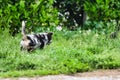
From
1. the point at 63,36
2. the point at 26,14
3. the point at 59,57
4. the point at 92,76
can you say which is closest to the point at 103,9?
the point at 63,36

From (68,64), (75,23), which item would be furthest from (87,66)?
(75,23)

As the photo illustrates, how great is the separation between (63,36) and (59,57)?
308cm

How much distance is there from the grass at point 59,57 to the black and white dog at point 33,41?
13cm

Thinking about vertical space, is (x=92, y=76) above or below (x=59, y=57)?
below

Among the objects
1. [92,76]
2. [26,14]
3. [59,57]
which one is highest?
[26,14]

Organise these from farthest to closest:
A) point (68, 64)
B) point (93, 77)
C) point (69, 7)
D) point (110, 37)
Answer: point (69, 7) → point (110, 37) → point (68, 64) → point (93, 77)

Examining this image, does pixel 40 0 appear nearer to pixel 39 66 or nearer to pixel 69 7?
pixel 69 7

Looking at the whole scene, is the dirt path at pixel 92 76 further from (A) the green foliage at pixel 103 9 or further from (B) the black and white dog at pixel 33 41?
(A) the green foliage at pixel 103 9

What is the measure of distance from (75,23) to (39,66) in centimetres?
611

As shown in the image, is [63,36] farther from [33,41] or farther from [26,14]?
[33,41]

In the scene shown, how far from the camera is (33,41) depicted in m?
9.48

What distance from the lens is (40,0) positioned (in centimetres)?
1211

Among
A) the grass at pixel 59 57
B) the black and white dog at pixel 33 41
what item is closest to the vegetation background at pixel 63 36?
the grass at pixel 59 57

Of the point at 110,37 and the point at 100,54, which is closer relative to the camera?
the point at 100,54
